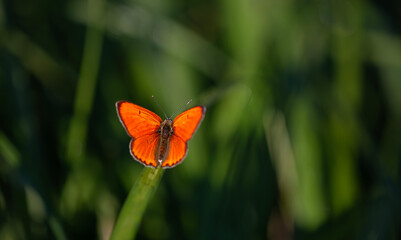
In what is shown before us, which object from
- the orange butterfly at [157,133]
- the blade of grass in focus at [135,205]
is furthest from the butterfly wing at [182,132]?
the blade of grass in focus at [135,205]

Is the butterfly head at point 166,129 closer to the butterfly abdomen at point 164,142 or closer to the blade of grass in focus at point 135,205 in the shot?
the butterfly abdomen at point 164,142

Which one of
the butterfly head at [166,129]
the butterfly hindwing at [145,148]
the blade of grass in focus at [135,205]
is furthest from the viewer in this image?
the butterfly head at [166,129]

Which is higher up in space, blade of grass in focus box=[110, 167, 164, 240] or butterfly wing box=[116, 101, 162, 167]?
butterfly wing box=[116, 101, 162, 167]

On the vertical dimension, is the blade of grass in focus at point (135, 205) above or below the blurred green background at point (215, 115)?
below

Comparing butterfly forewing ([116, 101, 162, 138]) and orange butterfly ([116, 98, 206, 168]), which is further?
butterfly forewing ([116, 101, 162, 138])

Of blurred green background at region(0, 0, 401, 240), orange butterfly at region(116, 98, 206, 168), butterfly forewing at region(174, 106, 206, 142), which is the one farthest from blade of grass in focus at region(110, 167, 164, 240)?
blurred green background at region(0, 0, 401, 240)

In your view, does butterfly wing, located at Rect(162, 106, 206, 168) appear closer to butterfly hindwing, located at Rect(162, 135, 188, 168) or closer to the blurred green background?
butterfly hindwing, located at Rect(162, 135, 188, 168)
